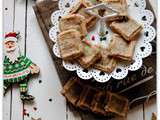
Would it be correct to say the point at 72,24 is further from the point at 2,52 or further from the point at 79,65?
the point at 2,52

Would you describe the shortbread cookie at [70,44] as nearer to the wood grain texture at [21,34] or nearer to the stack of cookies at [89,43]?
the stack of cookies at [89,43]

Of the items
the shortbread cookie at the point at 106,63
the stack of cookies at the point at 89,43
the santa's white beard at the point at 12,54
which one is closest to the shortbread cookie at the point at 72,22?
the stack of cookies at the point at 89,43

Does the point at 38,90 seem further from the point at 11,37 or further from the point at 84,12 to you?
the point at 84,12

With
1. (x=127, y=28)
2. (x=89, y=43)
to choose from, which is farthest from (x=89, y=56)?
(x=127, y=28)

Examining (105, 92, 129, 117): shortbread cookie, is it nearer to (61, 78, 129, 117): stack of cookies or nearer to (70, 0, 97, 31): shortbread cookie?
(61, 78, 129, 117): stack of cookies

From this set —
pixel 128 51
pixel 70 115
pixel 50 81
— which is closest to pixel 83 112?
pixel 70 115
